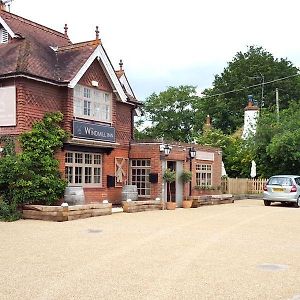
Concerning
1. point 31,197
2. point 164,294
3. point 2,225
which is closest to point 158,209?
point 31,197

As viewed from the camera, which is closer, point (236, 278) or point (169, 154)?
point (236, 278)

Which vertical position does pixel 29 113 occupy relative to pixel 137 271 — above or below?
above

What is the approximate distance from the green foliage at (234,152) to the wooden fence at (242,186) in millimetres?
2295

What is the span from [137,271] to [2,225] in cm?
820

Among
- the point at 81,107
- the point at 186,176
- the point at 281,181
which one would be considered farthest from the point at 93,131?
the point at 281,181

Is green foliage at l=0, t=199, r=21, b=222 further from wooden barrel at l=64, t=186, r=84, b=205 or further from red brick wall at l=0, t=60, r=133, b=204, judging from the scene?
red brick wall at l=0, t=60, r=133, b=204

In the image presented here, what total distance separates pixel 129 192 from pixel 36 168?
5012 millimetres

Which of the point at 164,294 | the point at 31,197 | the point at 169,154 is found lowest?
the point at 164,294

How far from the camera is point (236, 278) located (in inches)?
317

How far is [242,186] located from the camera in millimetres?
33562

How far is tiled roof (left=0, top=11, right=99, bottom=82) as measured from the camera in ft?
63.7

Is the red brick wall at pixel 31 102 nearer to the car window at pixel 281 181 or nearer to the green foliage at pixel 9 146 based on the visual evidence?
the green foliage at pixel 9 146

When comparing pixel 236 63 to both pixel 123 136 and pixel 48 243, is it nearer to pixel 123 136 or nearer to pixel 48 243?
pixel 123 136

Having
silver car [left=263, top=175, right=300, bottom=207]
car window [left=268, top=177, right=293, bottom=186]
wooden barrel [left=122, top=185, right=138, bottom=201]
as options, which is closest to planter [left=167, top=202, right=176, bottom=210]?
wooden barrel [left=122, top=185, right=138, bottom=201]
